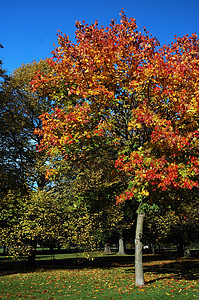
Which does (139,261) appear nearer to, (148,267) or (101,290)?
(101,290)

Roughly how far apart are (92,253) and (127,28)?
16507 mm

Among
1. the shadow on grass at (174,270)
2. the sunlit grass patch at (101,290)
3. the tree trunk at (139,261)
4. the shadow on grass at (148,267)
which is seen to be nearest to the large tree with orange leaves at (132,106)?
the tree trunk at (139,261)

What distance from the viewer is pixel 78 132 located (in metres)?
11.4

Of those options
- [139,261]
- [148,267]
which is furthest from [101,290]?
[148,267]

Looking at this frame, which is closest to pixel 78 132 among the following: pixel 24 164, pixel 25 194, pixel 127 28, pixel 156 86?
pixel 156 86

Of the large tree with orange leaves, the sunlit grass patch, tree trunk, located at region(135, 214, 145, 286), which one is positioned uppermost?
the large tree with orange leaves

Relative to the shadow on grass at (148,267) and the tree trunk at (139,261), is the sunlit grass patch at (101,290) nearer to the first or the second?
the tree trunk at (139,261)

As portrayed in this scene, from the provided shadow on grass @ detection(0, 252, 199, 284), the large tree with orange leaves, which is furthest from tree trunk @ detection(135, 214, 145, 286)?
shadow on grass @ detection(0, 252, 199, 284)

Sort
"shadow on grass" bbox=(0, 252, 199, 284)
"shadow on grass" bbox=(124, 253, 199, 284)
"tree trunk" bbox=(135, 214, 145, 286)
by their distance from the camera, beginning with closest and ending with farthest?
"tree trunk" bbox=(135, 214, 145, 286), "shadow on grass" bbox=(124, 253, 199, 284), "shadow on grass" bbox=(0, 252, 199, 284)

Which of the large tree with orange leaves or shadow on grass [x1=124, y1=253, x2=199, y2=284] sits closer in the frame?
the large tree with orange leaves

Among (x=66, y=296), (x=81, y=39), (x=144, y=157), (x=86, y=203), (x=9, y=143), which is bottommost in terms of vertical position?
(x=66, y=296)

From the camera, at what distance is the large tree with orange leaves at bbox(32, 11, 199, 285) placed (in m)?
10.5

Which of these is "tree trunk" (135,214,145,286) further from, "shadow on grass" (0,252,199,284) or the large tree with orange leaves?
"shadow on grass" (0,252,199,284)

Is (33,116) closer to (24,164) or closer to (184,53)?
(24,164)
